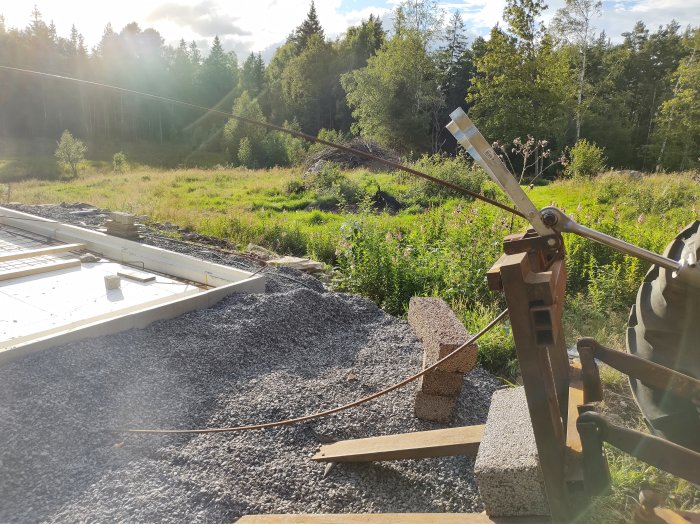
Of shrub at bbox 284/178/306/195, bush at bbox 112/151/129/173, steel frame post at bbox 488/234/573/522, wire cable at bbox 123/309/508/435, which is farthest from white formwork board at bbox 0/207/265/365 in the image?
bush at bbox 112/151/129/173

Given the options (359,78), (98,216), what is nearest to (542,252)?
(98,216)

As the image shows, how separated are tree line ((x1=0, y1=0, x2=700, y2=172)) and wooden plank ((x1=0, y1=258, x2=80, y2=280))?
10.5m

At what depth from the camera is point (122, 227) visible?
722 centimetres

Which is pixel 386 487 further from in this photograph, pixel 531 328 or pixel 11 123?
pixel 11 123

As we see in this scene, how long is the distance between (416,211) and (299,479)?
996 centimetres

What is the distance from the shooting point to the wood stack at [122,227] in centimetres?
716

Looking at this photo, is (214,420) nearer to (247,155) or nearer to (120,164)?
(120,164)

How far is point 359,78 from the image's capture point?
1330 inches

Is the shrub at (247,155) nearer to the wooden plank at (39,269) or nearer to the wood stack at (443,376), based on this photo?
the wooden plank at (39,269)

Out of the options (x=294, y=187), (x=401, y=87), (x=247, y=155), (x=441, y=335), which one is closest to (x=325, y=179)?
(x=294, y=187)

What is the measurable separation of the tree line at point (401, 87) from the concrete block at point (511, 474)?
37.7 ft

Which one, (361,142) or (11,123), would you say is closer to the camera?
(361,142)

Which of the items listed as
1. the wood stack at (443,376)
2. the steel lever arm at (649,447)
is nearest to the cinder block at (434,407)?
the wood stack at (443,376)

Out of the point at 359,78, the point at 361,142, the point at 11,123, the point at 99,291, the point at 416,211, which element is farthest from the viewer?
the point at 11,123
